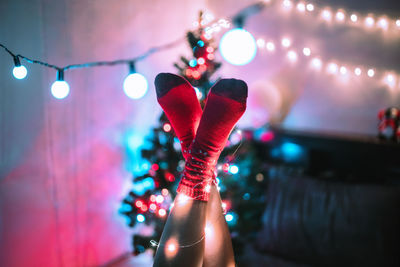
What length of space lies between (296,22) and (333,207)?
1.21 metres

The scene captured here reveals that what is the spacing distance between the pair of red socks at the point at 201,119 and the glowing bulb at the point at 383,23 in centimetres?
139

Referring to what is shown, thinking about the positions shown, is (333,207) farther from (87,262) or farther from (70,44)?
(70,44)

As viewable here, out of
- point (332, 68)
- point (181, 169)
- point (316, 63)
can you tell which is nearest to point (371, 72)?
point (332, 68)

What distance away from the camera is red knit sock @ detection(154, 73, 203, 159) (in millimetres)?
783

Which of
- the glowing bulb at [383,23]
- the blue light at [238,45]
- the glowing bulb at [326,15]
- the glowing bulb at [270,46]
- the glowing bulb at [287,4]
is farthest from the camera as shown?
the glowing bulb at [270,46]

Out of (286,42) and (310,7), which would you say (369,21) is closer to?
(310,7)

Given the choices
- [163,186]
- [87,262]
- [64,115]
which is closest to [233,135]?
[163,186]

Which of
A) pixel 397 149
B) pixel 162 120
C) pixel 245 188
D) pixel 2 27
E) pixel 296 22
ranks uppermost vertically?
pixel 296 22

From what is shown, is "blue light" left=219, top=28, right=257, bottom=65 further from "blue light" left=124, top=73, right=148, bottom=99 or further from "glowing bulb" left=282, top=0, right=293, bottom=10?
"glowing bulb" left=282, top=0, right=293, bottom=10

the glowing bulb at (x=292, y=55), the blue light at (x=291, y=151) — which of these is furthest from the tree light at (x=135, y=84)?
the glowing bulb at (x=292, y=55)

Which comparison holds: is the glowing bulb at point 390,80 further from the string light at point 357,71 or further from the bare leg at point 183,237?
the bare leg at point 183,237

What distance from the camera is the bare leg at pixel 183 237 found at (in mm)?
694

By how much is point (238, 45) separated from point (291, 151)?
1.06 m

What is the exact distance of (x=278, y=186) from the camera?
1503 mm
